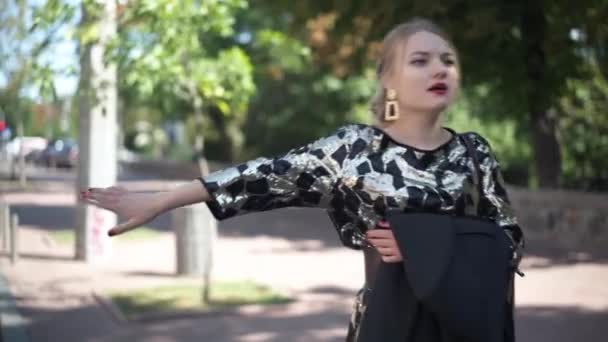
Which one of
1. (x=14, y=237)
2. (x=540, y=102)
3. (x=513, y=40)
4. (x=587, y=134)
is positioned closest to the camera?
(x=14, y=237)

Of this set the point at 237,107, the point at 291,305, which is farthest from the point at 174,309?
the point at 237,107

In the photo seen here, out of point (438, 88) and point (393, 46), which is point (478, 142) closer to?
point (438, 88)

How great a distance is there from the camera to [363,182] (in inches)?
85.4

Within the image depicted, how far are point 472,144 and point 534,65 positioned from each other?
446 inches

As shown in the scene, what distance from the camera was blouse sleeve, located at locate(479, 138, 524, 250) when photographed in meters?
2.19

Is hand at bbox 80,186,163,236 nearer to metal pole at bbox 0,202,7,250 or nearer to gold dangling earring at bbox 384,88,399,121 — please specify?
gold dangling earring at bbox 384,88,399,121

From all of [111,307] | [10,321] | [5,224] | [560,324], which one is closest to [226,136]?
[5,224]

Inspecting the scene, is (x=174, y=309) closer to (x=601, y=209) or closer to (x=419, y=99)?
(x=419, y=99)

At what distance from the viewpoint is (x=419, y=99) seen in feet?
7.26

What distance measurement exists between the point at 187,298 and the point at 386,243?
19.2ft

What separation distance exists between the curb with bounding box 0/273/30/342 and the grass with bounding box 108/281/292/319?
2.99 feet

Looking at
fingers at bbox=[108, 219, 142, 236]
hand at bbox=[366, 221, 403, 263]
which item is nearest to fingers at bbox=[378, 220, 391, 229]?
hand at bbox=[366, 221, 403, 263]

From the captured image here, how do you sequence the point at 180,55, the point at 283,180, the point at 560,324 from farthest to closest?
the point at 180,55, the point at 560,324, the point at 283,180

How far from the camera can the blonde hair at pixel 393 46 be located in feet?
7.47
